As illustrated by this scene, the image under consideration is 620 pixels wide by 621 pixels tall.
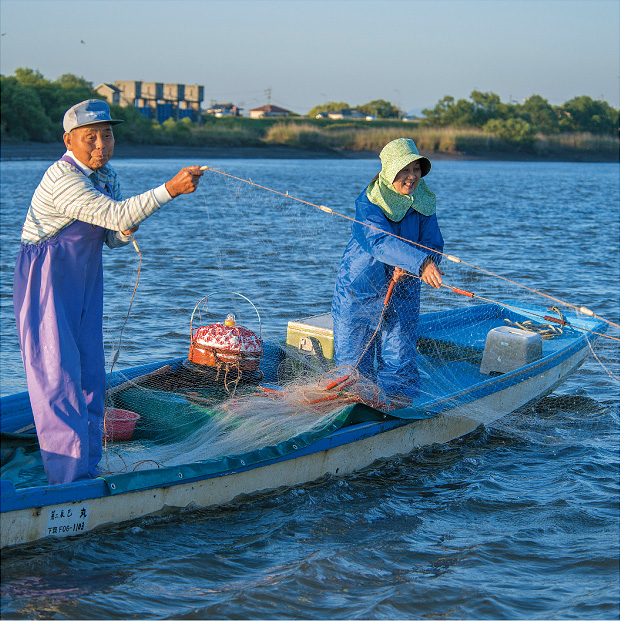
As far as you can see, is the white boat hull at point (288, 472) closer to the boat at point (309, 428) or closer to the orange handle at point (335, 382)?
the boat at point (309, 428)

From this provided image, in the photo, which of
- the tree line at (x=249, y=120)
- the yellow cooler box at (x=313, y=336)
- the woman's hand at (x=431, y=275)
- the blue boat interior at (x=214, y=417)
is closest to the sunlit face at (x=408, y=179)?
the woman's hand at (x=431, y=275)

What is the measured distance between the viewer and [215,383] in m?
6.06

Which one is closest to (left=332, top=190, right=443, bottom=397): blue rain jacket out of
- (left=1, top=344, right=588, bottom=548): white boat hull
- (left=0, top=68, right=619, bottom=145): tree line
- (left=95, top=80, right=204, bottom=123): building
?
(left=1, top=344, right=588, bottom=548): white boat hull

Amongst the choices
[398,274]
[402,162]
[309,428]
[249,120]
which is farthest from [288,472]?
[249,120]

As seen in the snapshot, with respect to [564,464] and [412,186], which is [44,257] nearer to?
[412,186]

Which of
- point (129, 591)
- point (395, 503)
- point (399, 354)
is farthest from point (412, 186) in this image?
point (129, 591)

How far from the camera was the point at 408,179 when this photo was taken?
520 centimetres

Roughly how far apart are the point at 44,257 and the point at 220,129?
2545 inches

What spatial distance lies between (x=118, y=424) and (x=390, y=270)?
2.05 m

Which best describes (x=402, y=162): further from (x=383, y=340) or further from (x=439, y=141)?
(x=439, y=141)

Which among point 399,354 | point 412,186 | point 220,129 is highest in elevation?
point 220,129

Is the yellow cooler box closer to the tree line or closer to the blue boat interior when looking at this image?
the blue boat interior

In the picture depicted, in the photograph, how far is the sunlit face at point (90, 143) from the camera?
3909 millimetres

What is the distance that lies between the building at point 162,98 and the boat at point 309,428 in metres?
84.0
